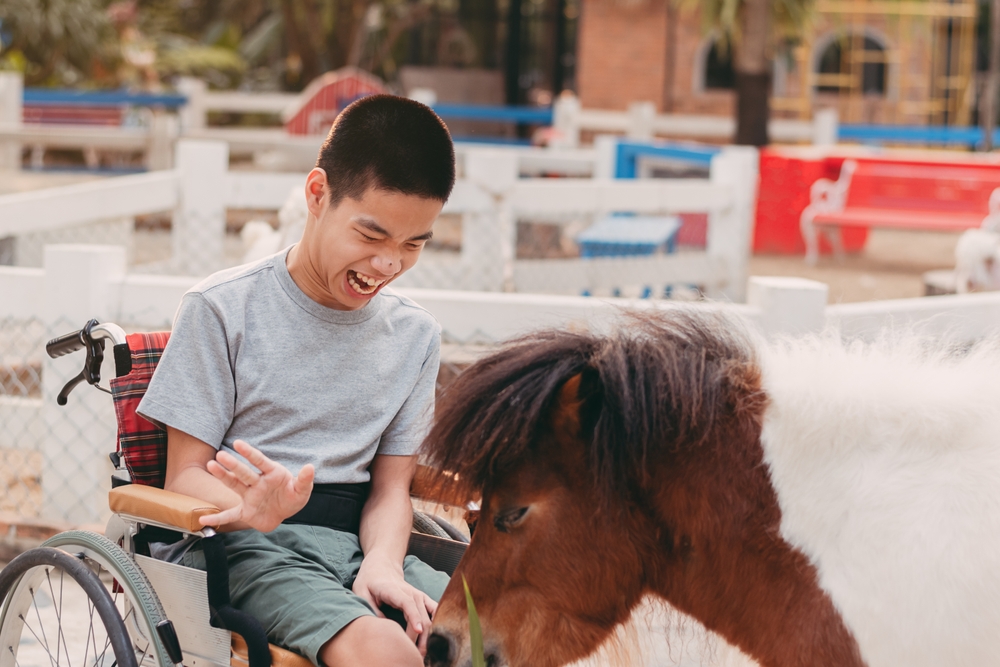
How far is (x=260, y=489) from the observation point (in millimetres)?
1725

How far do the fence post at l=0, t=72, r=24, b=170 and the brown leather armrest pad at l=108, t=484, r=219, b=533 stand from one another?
1295 centimetres

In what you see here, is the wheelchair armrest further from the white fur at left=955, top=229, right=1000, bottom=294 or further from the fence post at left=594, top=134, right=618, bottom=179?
the fence post at left=594, top=134, right=618, bottom=179

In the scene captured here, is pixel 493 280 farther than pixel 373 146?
Yes

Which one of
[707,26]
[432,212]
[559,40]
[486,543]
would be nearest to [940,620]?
[486,543]

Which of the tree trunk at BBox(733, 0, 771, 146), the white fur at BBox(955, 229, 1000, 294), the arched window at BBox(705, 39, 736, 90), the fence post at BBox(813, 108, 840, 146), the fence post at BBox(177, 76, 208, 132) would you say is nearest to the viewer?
the white fur at BBox(955, 229, 1000, 294)

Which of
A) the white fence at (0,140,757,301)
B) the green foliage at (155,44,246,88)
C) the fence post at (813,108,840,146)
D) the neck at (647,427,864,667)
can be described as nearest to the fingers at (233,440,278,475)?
the neck at (647,427,864,667)

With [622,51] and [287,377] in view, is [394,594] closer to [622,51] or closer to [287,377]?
[287,377]

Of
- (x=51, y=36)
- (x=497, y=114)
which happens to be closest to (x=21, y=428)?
(x=497, y=114)

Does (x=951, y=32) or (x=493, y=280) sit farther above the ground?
(x=951, y=32)

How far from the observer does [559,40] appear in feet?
67.1

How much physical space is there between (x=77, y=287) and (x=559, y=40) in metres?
18.0

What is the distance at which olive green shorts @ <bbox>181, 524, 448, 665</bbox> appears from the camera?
70.9 inches

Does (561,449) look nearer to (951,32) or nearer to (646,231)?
(646,231)

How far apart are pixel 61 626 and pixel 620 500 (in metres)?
2.24
